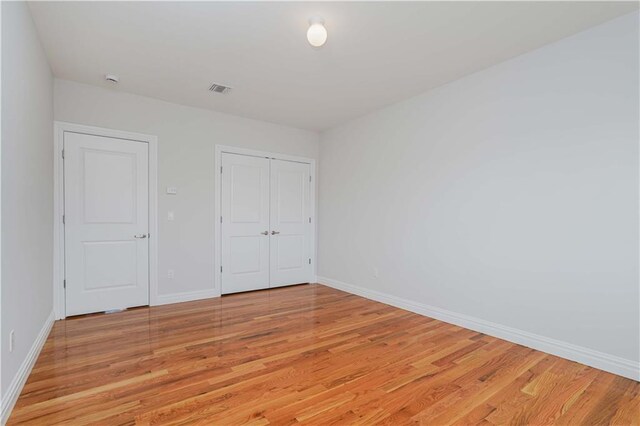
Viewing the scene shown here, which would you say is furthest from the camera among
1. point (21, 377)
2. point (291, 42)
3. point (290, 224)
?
point (290, 224)

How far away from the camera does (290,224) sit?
5.24m

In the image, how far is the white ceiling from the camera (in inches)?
90.8

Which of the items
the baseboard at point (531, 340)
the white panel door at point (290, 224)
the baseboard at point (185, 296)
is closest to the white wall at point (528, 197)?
the baseboard at point (531, 340)

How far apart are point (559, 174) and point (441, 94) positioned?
4.91ft

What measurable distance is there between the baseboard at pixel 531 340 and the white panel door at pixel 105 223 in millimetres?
3166

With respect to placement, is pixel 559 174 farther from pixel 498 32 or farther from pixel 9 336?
pixel 9 336

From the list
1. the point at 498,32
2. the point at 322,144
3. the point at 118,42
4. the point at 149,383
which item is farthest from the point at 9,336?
the point at 322,144

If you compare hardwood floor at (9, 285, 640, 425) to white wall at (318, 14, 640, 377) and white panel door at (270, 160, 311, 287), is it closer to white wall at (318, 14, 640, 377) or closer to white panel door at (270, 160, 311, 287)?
white wall at (318, 14, 640, 377)

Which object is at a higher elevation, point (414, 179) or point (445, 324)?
point (414, 179)

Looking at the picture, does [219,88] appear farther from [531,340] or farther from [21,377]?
[531,340]

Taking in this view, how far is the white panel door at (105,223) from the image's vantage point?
3566 millimetres

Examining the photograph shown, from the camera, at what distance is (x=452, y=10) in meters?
2.30

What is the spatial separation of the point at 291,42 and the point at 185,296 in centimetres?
333

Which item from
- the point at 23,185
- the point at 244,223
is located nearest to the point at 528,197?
the point at 244,223
